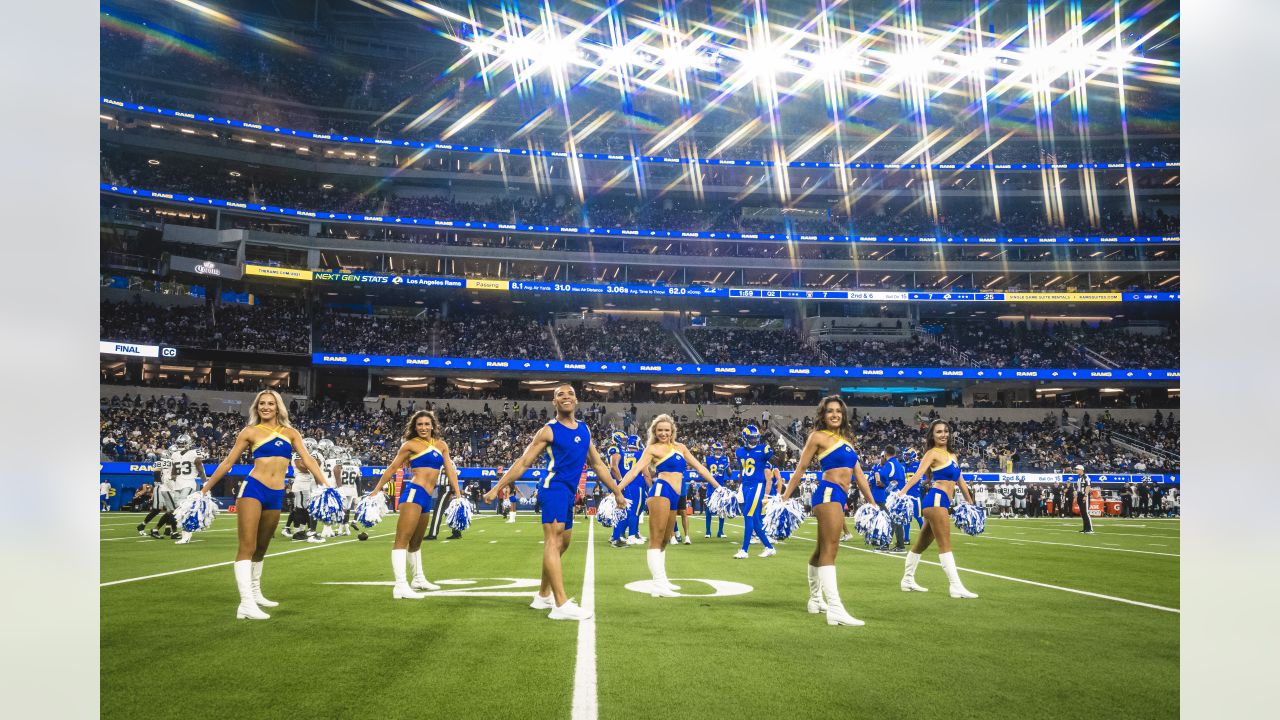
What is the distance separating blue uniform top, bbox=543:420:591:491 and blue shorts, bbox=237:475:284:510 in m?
2.51

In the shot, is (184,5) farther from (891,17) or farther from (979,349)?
(979,349)

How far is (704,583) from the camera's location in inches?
401

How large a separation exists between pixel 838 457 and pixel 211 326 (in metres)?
42.2

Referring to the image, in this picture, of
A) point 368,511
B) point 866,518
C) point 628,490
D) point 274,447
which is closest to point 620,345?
point 628,490

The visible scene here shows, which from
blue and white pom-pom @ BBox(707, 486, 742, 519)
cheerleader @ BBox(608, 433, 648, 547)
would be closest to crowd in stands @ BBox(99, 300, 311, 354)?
cheerleader @ BBox(608, 433, 648, 547)

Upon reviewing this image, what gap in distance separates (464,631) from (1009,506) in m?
34.1

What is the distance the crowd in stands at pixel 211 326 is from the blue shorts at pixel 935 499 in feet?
127

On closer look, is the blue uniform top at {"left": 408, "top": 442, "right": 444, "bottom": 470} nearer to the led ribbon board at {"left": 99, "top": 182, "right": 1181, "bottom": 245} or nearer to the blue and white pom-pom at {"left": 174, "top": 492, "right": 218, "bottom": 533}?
the blue and white pom-pom at {"left": 174, "top": 492, "right": 218, "bottom": 533}

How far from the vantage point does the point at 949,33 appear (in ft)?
162

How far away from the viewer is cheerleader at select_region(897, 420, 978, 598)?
9117mm

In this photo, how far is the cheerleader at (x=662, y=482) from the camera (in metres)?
9.09
